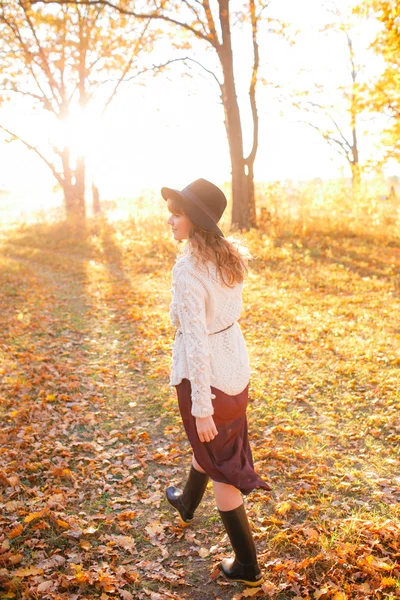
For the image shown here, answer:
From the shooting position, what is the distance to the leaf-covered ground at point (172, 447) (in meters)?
3.30

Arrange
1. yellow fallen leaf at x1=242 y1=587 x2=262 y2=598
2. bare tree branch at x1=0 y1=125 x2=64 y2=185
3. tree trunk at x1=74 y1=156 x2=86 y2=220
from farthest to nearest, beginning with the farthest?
tree trunk at x1=74 y1=156 x2=86 y2=220, bare tree branch at x1=0 y1=125 x2=64 y2=185, yellow fallen leaf at x1=242 y1=587 x2=262 y2=598

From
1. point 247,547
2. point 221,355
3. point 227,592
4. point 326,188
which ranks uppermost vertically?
point 326,188

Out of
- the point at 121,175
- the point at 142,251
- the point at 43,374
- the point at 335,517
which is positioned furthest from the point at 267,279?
the point at 121,175

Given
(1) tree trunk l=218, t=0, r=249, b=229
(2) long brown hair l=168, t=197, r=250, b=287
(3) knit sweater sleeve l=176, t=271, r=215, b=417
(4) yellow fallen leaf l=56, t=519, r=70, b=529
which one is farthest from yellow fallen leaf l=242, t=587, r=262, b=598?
(1) tree trunk l=218, t=0, r=249, b=229

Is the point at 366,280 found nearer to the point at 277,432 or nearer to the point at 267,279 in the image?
the point at 267,279

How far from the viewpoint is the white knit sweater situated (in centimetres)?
274

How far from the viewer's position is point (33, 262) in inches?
559

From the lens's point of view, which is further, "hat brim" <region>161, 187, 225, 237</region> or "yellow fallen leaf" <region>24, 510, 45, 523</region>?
"yellow fallen leaf" <region>24, 510, 45, 523</region>

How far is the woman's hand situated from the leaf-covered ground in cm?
115

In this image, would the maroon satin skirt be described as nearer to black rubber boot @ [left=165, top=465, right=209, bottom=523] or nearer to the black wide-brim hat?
black rubber boot @ [left=165, top=465, right=209, bottom=523]

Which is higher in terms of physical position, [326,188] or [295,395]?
[326,188]

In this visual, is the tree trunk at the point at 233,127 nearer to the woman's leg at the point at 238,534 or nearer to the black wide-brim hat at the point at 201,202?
the black wide-brim hat at the point at 201,202

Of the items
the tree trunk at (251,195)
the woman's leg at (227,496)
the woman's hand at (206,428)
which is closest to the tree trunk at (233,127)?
the tree trunk at (251,195)

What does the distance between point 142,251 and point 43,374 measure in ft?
28.3
